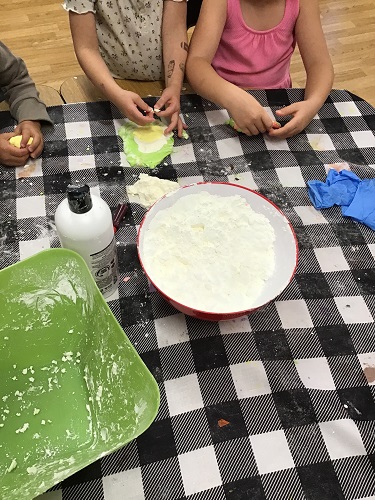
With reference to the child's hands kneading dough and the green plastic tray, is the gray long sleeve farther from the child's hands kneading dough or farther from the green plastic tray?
the green plastic tray

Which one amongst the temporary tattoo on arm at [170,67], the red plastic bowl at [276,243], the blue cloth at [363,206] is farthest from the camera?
the temporary tattoo on arm at [170,67]

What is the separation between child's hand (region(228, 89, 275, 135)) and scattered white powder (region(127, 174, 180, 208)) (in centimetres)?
24

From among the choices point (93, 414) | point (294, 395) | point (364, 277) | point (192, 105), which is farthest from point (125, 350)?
point (192, 105)

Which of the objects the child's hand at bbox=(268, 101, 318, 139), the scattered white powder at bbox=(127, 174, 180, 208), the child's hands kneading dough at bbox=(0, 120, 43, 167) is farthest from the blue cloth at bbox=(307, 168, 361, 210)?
the child's hands kneading dough at bbox=(0, 120, 43, 167)

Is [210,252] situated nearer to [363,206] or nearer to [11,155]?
[363,206]

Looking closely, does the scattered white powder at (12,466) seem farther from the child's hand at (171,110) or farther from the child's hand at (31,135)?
the child's hand at (171,110)

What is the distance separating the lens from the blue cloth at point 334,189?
95cm

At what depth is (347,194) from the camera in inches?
37.9

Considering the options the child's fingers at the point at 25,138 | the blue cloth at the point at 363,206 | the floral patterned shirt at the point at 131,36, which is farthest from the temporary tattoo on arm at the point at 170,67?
the blue cloth at the point at 363,206

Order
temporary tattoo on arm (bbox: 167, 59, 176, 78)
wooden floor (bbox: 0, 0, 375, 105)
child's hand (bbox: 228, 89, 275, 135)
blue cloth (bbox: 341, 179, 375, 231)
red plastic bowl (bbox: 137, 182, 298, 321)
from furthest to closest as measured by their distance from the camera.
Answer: wooden floor (bbox: 0, 0, 375, 105), temporary tattoo on arm (bbox: 167, 59, 176, 78), child's hand (bbox: 228, 89, 275, 135), blue cloth (bbox: 341, 179, 375, 231), red plastic bowl (bbox: 137, 182, 298, 321)

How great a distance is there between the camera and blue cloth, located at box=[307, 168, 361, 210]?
0.95 m

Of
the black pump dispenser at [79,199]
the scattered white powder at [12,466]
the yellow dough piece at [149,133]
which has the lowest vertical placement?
the scattered white powder at [12,466]

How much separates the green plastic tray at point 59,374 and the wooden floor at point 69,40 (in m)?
1.67

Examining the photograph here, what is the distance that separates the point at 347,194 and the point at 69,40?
1954 millimetres
